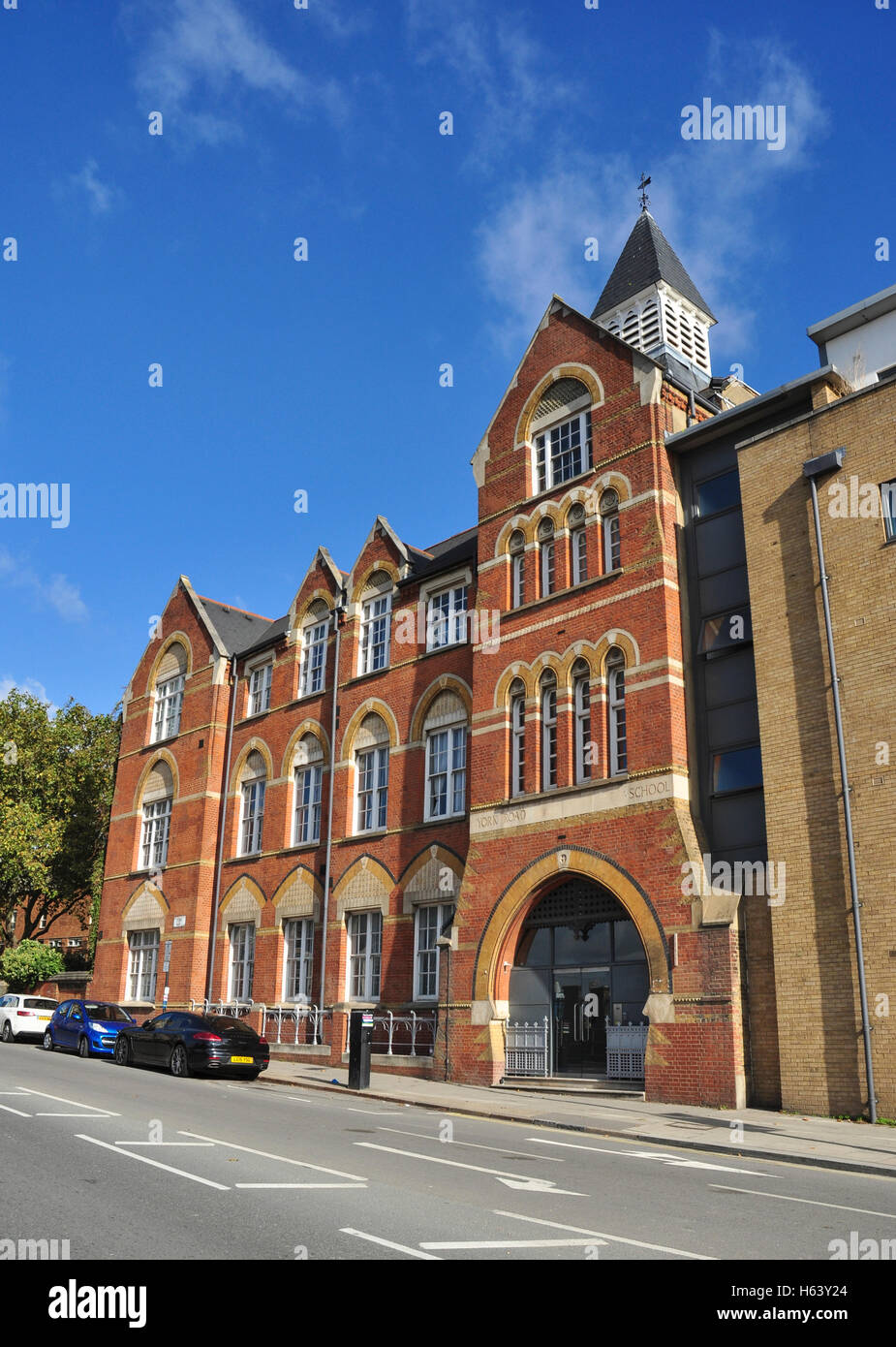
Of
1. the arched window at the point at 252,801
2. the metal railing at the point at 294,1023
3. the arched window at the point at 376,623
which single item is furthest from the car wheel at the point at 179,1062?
the arched window at the point at 252,801

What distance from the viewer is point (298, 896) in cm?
3081

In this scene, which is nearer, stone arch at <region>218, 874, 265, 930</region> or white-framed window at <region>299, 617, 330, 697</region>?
stone arch at <region>218, 874, 265, 930</region>

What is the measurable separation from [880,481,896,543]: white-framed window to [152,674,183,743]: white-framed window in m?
26.3

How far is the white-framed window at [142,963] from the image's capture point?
36.5m

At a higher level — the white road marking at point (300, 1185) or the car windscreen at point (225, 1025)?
the car windscreen at point (225, 1025)

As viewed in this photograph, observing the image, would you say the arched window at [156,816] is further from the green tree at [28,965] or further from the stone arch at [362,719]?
the stone arch at [362,719]

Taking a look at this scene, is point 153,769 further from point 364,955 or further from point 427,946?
point 427,946

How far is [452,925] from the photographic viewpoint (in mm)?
24031

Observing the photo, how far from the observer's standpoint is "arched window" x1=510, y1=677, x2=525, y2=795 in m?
23.7

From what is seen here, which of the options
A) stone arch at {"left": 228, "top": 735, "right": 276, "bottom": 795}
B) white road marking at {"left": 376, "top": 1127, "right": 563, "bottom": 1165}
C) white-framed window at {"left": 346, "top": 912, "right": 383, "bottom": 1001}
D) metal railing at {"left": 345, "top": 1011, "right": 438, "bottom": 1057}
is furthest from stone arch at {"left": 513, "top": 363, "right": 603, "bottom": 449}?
white road marking at {"left": 376, "top": 1127, "right": 563, "bottom": 1165}

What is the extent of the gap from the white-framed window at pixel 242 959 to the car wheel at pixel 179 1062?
31.9 ft

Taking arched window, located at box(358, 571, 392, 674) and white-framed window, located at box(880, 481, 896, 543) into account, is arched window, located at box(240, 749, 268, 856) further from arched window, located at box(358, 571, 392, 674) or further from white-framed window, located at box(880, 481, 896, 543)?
white-framed window, located at box(880, 481, 896, 543)

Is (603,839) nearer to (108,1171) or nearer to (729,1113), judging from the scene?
(729,1113)

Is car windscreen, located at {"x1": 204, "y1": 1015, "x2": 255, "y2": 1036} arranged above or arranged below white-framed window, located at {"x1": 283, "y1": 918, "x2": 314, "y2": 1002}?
below
